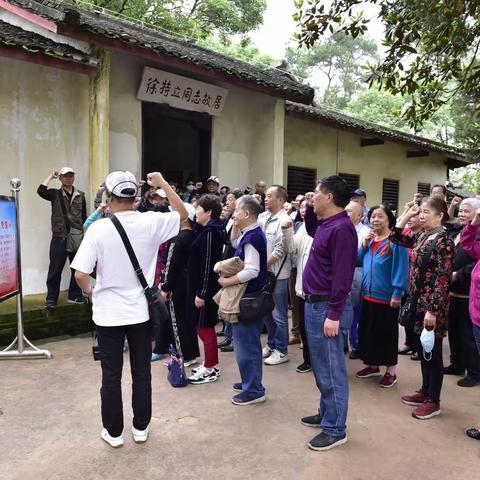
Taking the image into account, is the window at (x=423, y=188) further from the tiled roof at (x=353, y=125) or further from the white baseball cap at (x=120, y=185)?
the white baseball cap at (x=120, y=185)

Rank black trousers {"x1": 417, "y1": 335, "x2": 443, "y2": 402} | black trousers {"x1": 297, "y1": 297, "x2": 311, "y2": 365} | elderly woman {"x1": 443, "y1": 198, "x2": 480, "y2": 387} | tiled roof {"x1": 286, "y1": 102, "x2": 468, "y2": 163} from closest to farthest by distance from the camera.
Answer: black trousers {"x1": 417, "y1": 335, "x2": 443, "y2": 402} < elderly woman {"x1": 443, "y1": 198, "x2": 480, "y2": 387} < black trousers {"x1": 297, "y1": 297, "x2": 311, "y2": 365} < tiled roof {"x1": 286, "y1": 102, "x2": 468, "y2": 163}

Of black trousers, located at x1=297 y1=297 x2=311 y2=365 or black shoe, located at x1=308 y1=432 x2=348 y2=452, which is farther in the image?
black trousers, located at x1=297 y1=297 x2=311 y2=365

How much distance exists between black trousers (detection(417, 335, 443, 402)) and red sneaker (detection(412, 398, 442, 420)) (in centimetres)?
4

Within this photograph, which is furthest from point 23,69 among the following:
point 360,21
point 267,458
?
point 267,458

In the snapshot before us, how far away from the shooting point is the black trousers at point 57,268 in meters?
6.27

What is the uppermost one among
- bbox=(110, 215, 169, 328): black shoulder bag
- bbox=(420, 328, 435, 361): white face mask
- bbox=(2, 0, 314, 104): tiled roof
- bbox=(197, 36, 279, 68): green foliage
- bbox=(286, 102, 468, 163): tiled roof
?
bbox=(197, 36, 279, 68): green foliage

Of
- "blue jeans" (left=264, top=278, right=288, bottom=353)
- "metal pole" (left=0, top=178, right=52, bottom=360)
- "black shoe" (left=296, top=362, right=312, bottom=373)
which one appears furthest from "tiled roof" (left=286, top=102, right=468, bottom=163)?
"black shoe" (left=296, top=362, right=312, bottom=373)

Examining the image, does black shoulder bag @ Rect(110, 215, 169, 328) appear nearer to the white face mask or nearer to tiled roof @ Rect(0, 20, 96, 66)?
the white face mask

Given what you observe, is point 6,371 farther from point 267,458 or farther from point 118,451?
point 267,458

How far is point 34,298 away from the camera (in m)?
6.67

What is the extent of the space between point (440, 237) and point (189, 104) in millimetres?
5815

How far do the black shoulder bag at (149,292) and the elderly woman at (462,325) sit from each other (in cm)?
299

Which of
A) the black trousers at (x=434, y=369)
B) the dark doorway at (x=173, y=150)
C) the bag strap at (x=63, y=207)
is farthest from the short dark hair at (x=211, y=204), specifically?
the dark doorway at (x=173, y=150)

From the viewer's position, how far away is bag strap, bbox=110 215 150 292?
318 cm
